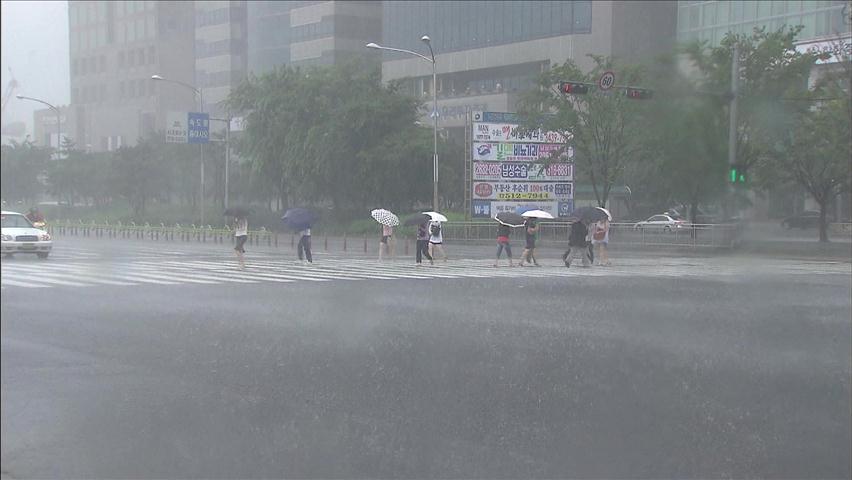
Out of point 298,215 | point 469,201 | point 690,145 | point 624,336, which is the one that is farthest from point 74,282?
point 469,201

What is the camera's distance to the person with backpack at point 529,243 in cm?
959

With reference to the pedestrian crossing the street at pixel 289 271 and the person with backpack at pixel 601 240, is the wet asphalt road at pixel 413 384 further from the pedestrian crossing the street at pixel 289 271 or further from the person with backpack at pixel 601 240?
the person with backpack at pixel 601 240

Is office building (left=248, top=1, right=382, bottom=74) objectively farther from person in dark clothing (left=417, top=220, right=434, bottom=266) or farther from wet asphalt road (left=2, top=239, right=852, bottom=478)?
person in dark clothing (left=417, top=220, right=434, bottom=266)

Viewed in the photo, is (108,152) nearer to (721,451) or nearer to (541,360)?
(541,360)

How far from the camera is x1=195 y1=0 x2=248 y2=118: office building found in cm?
340

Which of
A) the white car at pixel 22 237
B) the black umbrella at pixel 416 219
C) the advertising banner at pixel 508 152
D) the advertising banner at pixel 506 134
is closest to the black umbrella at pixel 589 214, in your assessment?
the advertising banner at pixel 506 134

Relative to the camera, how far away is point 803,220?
5027mm

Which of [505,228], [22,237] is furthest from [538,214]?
[22,237]

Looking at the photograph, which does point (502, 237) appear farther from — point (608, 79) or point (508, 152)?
point (608, 79)

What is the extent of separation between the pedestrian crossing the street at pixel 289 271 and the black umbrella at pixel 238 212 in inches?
11.2

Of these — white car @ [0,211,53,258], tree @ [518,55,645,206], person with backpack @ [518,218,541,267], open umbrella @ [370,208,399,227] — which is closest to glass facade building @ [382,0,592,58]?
tree @ [518,55,645,206]

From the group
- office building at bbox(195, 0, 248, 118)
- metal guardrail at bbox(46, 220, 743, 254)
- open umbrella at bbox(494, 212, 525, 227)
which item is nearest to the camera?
metal guardrail at bbox(46, 220, 743, 254)

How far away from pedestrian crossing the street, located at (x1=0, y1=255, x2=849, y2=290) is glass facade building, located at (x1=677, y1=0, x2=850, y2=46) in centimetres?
138

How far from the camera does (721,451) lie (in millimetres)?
4371
